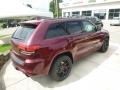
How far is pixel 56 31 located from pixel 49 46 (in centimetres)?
61

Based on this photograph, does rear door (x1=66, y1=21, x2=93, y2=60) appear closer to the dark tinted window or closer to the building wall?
the dark tinted window

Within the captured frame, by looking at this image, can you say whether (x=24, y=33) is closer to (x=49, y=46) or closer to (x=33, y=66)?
(x=49, y=46)

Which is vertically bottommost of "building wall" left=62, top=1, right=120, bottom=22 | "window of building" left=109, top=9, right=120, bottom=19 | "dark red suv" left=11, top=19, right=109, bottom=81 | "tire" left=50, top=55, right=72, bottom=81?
"tire" left=50, top=55, right=72, bottom=81

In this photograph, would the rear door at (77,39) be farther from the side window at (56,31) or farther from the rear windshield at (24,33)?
the rear windshield at (24,33)

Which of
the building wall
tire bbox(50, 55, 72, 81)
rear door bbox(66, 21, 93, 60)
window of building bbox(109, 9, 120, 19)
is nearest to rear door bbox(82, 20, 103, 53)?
rear door bbox(66, 21, 93, 60)

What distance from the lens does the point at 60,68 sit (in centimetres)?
423

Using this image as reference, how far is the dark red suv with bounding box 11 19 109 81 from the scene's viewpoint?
11.9 ft

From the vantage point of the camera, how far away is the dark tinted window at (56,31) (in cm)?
394

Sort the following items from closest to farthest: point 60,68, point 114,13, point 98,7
Answer: point 60,68 < point 114,13 < point 98,7

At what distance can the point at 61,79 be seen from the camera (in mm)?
4344

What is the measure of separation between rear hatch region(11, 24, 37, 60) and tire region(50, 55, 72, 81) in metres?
0.88

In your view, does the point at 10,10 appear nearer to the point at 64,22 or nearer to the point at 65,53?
the point at 64,22

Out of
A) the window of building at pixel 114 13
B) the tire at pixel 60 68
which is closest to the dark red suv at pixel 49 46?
the tire at pixel 60 68

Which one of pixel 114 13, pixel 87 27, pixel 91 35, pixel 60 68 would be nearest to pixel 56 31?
pixel 60 68
